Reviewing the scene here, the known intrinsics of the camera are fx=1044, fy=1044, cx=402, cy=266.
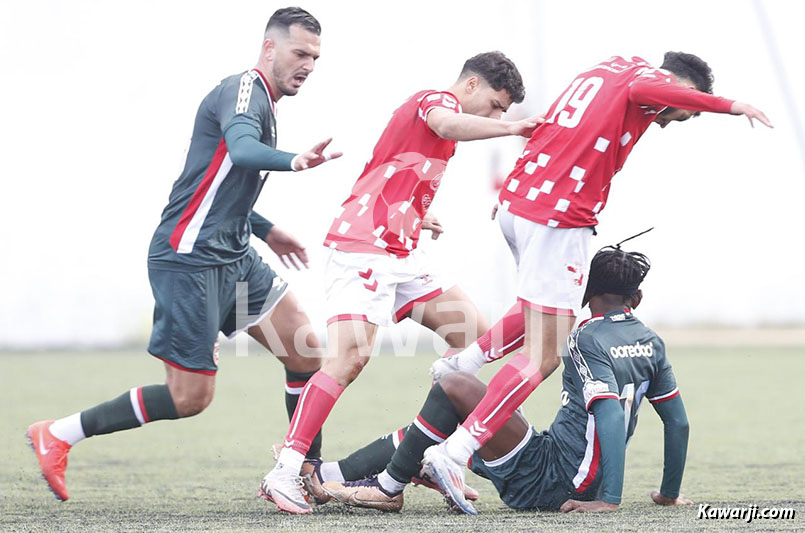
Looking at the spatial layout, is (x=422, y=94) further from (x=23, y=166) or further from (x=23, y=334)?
(x=23, y=334)

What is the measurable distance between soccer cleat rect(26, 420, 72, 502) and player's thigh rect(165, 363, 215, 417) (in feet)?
1.41

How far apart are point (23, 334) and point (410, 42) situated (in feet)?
19.5

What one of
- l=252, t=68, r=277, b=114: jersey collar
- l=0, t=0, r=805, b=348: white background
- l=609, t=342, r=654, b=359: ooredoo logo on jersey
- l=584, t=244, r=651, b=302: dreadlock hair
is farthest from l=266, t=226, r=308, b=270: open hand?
l=0, t=0, r=805, b=348: white background

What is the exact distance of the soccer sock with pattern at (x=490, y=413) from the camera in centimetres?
323

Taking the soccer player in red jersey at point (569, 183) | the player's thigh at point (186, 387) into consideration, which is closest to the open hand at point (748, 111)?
the soccer player in red jersey at point (569, 183)

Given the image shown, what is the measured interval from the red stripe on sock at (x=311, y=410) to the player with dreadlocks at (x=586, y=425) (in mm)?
218

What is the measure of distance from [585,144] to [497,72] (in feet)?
1.80

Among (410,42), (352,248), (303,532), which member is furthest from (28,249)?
(303,532)

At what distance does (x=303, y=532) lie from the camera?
2793 millimetres

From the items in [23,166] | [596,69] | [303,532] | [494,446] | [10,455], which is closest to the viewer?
[303,532]

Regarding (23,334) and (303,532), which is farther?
(23,334)

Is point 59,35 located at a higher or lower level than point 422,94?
higher

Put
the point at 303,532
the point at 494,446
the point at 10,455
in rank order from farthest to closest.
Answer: the point at 10,455 < the point at 494,446 < the point at 303,532

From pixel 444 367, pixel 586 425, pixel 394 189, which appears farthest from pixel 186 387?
pixel 586 425
